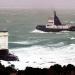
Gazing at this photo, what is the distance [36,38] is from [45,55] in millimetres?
1020

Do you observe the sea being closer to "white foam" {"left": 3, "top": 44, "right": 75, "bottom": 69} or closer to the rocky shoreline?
"white foam" {"left": 3, "top": 44, "right": 75, "bottom": 69}

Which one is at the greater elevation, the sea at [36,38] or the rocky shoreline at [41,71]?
the rocky shoreline at [41,71]

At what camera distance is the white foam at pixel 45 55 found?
5.09 metres

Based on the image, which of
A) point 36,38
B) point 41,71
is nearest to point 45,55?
point 36,38

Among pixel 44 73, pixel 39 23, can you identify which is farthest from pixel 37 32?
pixel 44 73

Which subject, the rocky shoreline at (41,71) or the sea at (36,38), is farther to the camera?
the sea at (36,38)

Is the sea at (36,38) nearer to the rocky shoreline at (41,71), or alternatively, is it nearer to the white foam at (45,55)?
the white foam at (45,55)

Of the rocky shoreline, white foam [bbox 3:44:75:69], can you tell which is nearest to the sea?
white foam [bbox 3:44:75:69]

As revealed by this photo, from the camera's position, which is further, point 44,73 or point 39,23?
point 39,23

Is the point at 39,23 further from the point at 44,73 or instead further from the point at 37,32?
the point at 44,73

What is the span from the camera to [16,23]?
284 inches

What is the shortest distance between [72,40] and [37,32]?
0.86 m

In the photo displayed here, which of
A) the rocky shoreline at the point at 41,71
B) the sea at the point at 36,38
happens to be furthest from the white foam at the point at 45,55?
the rocky shoreline at the point at 41,71

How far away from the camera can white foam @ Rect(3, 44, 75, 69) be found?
5094 mm
